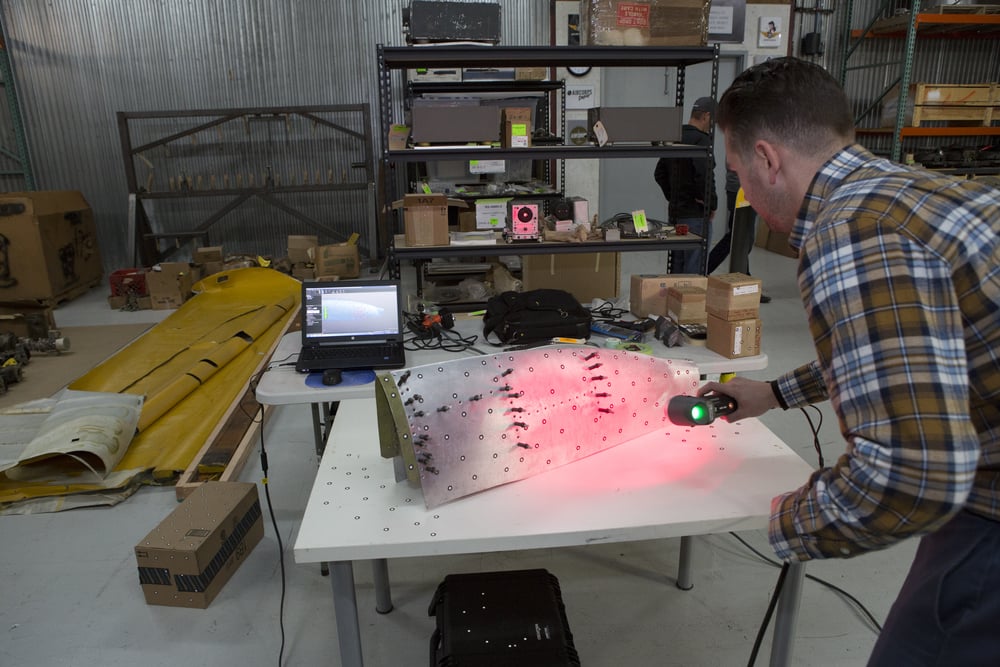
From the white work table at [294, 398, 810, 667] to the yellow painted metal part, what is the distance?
1664mm

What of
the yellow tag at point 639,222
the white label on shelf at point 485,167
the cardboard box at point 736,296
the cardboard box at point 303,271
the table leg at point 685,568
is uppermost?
the white label on shelf at point 485,167

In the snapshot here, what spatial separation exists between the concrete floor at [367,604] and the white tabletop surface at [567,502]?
667mm

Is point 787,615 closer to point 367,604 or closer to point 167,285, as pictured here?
point 367,604

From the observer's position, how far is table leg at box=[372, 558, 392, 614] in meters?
1.87

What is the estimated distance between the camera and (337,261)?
5.34 metres

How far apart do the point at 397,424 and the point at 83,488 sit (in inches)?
76.7

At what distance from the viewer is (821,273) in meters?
0.79

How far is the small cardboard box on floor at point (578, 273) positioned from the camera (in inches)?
110

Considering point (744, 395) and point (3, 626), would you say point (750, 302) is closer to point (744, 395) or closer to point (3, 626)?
Answer: point (744, 395)

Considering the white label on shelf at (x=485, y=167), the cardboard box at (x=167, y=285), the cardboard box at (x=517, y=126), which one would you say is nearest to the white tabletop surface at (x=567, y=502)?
the cardboard box at (x=517, y=126)

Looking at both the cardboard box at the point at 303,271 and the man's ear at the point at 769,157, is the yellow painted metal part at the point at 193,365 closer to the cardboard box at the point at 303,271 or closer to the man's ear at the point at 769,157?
the cardboard box at the point at 303,271

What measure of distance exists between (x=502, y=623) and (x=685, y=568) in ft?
2.85

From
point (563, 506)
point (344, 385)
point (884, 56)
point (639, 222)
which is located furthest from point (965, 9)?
point (563, 506)

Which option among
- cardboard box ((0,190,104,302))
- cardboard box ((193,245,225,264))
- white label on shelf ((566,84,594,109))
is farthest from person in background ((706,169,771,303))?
cardboard box ((0,190,104,302))
